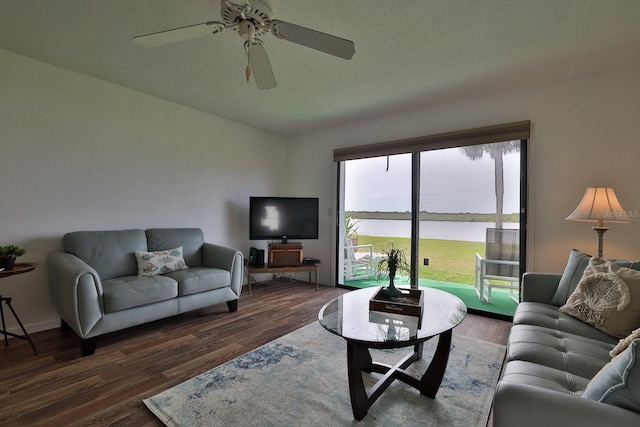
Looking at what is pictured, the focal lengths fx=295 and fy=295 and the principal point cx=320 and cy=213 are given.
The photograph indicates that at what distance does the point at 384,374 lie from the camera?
1996 mm

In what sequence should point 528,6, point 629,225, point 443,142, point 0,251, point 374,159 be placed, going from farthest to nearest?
point 374,159 → point 443,142 → point 629,225 → point 0,251 → point 528,6

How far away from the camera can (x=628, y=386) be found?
2.80 feet

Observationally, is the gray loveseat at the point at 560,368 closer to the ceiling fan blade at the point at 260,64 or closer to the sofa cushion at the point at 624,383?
the sofa cushion at the point at 624,383

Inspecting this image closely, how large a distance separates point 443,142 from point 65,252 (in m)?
4.13

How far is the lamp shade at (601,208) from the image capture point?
2.35 m

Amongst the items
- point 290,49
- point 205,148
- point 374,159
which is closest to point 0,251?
point 205,148

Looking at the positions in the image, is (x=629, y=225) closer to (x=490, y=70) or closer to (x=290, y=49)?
(x=490, y=70)

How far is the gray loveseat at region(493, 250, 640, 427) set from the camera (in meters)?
0.85

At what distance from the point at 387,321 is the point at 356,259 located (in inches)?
112

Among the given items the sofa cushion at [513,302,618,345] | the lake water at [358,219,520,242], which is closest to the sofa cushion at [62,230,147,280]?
the lake water at [358,219,520,242]

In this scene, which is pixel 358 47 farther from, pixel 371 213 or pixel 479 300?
pixel 479 300

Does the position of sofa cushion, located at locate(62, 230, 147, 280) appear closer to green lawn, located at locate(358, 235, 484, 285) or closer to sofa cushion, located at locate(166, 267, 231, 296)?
sofa cushion, located at locate(166, 267, 231, 296)

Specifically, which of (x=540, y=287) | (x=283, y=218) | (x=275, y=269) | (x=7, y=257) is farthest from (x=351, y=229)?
(x=7, y=257)

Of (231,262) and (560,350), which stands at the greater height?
(231,262)
